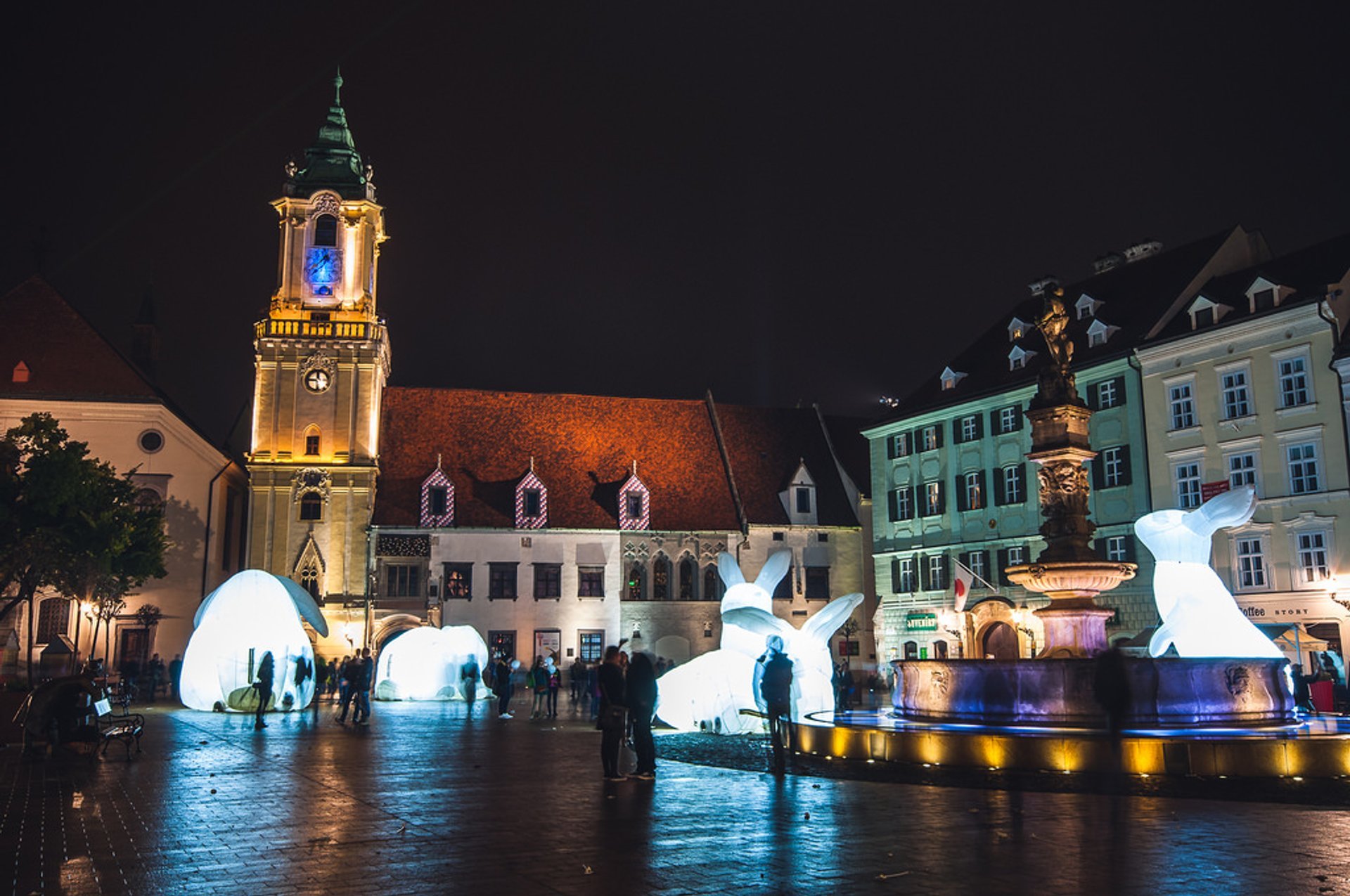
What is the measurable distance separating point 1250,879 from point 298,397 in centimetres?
A: 4967

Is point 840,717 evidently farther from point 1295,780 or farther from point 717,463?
point 717,463

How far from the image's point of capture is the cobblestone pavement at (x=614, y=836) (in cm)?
835

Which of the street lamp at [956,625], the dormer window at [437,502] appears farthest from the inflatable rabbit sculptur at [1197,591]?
the dormer window at [437,502]

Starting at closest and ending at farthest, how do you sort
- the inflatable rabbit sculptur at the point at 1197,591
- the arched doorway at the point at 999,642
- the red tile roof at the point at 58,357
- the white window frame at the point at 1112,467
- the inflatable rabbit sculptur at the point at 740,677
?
the inflatable rabbit sculptur at the point at 1197,591
the inflatable rabbit sculptur at the point at 740,677
the white window frame at the point at 1112,467
the arched doorway at the point at 999,642
the red tile roof at the point at 58,357

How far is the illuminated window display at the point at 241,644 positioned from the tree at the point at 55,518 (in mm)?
6478

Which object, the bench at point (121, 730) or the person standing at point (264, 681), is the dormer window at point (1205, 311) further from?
the bench at point (121, 730)

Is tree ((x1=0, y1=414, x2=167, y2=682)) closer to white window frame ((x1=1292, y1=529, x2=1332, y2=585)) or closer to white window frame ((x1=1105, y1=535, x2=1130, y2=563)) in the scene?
white window frame ((x1=1105, y1=535, x2=1130, y2=563))

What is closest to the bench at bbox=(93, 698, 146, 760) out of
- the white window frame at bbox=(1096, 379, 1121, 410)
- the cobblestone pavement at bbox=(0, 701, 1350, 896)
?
the cobblestone pavement at bbox=(0, 701, 1350, 896)

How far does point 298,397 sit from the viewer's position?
173 ft

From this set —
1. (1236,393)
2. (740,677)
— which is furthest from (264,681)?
(1236,393)

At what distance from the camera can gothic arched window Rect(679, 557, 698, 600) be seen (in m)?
55.4

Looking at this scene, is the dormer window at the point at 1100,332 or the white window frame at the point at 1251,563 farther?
the dormer window at the point at 1100,332

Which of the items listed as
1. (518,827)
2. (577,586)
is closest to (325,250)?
(577,586)

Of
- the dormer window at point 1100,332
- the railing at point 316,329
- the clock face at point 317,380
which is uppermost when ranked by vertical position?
the railing at point 316,329
